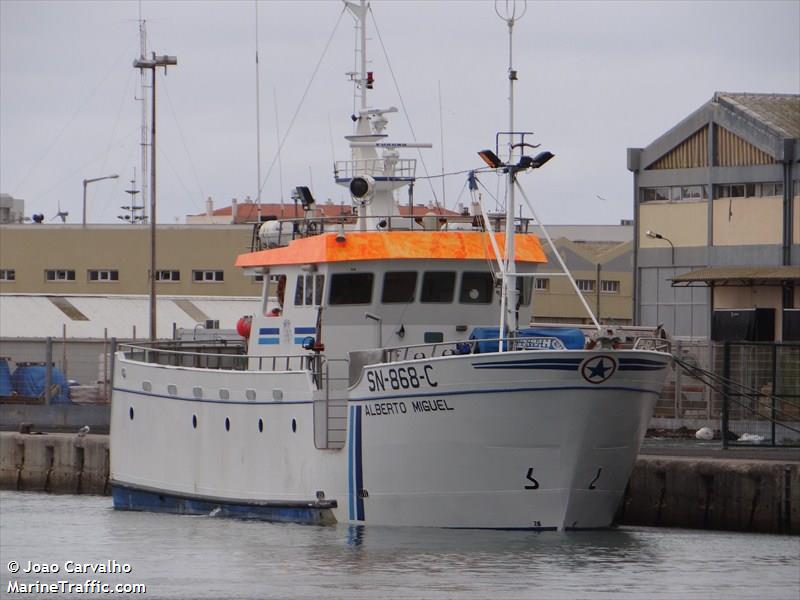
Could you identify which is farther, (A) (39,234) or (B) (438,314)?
(A) (39,234)

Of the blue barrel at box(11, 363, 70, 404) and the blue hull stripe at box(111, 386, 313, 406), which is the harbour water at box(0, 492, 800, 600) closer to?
the blue hull stripe at box(111, 386, 313, 406)

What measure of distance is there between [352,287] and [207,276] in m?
43.2

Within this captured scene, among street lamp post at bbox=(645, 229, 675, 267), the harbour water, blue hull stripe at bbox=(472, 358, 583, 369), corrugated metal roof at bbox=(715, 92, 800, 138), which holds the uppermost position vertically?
corrugated metal roof at bbox=(715, 92, 800, 138)

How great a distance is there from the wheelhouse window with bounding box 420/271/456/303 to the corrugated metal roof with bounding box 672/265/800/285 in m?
16.9

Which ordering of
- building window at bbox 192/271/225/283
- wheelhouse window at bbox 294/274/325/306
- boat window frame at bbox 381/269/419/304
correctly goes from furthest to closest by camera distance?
building window at bbox 192/271/225/283, wheelhouse window at bbox 294/274/325/306, boat window frame at bbox 381/269/419/304

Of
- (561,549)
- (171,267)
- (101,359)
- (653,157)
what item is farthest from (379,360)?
(171,267)

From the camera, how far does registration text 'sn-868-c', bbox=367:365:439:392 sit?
2645 cm

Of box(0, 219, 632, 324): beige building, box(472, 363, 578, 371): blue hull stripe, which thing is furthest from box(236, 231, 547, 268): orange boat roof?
box(0, 219, 632, 324): beige building

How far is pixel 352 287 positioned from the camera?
29.7m

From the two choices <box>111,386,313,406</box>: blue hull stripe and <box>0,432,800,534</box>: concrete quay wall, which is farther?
<box>111,386,313,406</box>: blue hull stripe

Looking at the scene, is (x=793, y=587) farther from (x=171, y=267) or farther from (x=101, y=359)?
(x=171, y=267)

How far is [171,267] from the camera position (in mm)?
71938

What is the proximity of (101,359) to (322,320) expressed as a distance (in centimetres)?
1910

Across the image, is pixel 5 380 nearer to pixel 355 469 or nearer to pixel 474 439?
pixel 355 469
